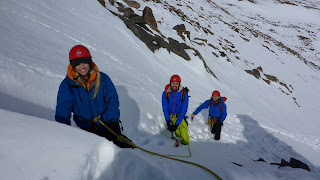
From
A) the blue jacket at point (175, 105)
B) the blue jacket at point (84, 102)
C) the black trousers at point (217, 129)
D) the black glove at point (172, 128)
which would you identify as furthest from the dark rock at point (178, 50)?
the blue jacket at point (84, 102)

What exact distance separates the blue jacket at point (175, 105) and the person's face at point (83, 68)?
8.81 ft

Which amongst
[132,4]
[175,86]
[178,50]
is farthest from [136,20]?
[175,86]

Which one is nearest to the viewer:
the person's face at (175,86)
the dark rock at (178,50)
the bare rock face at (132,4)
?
the person's face at (175,86)

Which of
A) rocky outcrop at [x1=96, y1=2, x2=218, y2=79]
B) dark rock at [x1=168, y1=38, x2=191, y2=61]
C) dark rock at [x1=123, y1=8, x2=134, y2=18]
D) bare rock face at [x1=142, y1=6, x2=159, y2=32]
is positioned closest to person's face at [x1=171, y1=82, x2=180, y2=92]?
rocky outcrop at [x1=96, y1=2, x2=218, y2=79]

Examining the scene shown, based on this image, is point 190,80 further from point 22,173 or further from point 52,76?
point 22,173

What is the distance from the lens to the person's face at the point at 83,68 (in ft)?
8.05

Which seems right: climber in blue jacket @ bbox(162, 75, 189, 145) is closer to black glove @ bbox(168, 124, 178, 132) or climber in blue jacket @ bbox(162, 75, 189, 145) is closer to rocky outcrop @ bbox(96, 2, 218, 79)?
black glove @ bbox(168, 124, 178, 132)

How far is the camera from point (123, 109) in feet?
15.3

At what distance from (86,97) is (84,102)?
0.30 ft

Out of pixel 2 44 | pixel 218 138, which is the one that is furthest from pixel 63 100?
pixel 218 138

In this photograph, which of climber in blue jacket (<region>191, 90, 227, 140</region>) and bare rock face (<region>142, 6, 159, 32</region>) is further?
bare rock face (<region>142, 6, 159, 32</region>)

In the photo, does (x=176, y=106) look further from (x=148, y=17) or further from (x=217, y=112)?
(x=148, y=17)

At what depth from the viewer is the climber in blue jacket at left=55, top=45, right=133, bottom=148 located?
247cm

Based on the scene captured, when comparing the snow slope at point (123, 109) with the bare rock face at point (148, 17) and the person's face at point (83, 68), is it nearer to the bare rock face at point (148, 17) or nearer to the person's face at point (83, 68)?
the person's face at point (83, 68)
